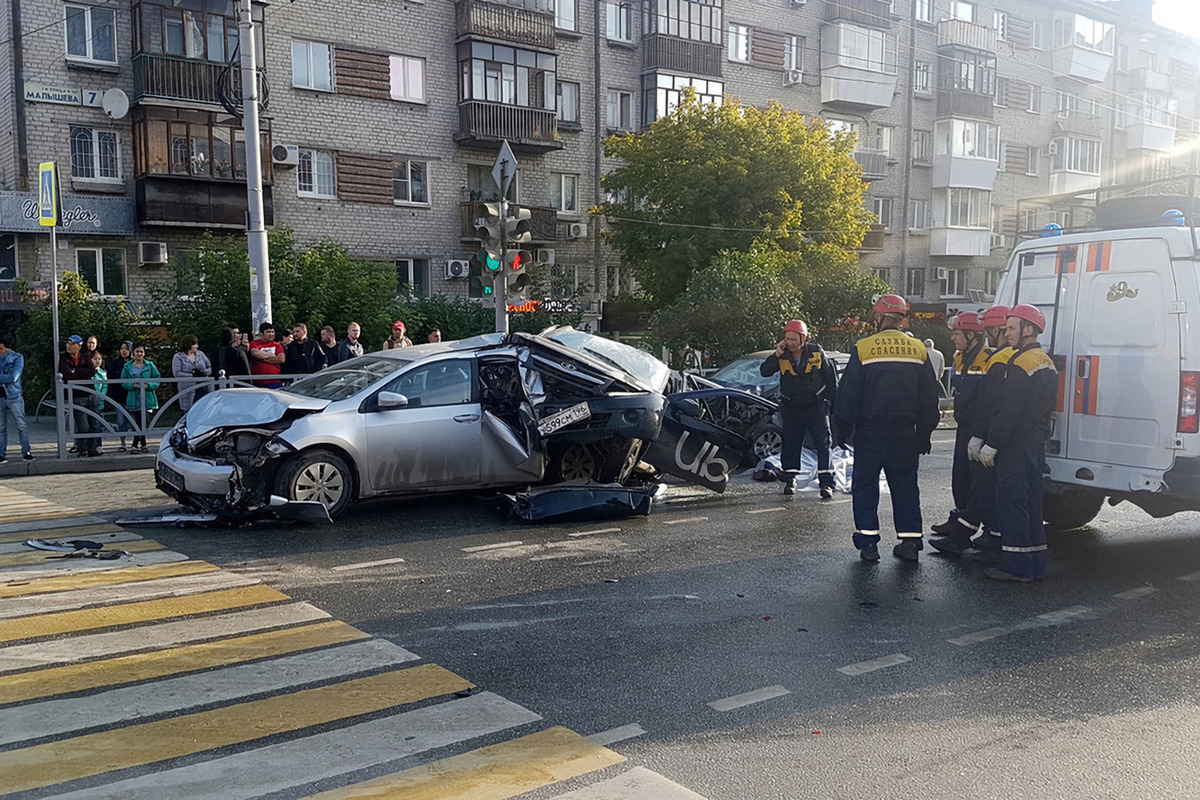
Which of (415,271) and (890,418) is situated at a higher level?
(415,271)

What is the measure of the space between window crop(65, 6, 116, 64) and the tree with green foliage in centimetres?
1343

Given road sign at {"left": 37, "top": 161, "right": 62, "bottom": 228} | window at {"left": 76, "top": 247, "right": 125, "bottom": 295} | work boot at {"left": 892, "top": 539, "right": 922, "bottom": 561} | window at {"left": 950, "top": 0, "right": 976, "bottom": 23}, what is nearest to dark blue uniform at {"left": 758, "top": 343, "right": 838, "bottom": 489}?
work boot at {"left": 892, "top": 539, "right": 922, "bottom": 561}

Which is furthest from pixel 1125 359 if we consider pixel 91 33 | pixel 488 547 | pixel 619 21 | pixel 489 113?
pixel 619 21

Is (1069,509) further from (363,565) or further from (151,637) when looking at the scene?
(151,637)

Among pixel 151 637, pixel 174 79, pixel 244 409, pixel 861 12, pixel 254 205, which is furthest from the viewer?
pixel 861 12

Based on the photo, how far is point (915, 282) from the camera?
42.1 metres

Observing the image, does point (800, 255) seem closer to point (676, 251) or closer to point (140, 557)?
point (676, 251)

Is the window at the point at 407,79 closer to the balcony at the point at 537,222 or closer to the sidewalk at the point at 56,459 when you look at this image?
the balcony at the point at 537,222

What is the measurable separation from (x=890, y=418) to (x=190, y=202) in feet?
69.3

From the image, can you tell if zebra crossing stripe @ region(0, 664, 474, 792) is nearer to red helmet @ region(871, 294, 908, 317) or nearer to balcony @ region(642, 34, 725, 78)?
red helmet @ region(871, 294, 908, 317)

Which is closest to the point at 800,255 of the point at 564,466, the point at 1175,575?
the point at 564,466

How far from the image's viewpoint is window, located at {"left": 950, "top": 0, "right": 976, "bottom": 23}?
41938 millimetres

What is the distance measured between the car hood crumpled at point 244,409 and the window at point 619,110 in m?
25.5

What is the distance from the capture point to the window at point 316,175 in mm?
27188
